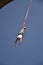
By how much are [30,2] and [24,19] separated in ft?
3.26

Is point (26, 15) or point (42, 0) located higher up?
point (42, 0)

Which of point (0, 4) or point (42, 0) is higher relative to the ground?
point (42, 0)

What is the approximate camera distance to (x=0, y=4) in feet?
23.2

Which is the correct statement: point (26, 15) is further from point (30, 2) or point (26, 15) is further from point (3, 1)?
point (3, 1)

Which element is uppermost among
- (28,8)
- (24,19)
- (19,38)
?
(28,8)

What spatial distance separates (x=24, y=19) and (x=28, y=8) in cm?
65

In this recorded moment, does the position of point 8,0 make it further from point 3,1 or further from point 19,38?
point 19,38

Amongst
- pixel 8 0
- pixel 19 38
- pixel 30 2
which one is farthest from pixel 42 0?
pixel 19 38

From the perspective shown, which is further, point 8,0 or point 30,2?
point 30,2

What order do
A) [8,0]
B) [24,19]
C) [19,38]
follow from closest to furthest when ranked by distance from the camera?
[19,38] → [8,0] → [24,19]

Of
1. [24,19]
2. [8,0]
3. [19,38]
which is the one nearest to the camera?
[19,38]

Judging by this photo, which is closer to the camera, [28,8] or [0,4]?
[0,4]

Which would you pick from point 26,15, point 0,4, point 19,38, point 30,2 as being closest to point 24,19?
point 26,15

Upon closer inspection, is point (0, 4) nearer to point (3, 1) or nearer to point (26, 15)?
point (3, 1)
